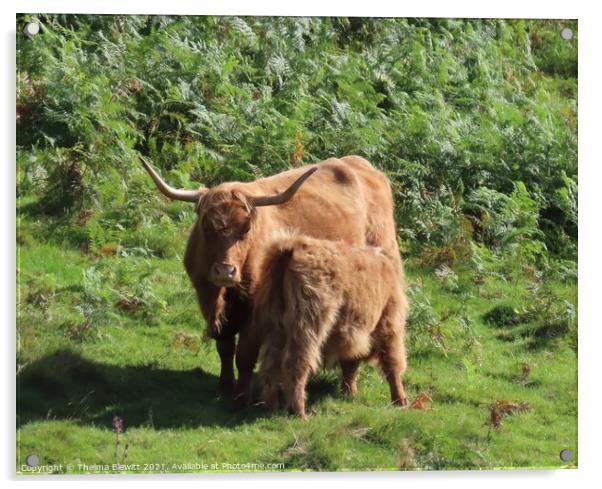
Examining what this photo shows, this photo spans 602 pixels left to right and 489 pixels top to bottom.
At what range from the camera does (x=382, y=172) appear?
419 inches

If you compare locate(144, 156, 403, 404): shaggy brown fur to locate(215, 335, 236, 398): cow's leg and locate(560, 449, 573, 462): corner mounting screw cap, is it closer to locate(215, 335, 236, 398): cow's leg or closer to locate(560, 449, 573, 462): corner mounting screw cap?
locate(215, 335, 236, 398): cow's leg

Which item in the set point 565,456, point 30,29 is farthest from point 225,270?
point 565,456

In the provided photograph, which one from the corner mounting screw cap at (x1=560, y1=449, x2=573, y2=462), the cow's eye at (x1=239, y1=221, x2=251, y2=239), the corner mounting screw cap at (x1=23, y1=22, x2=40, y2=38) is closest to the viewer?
the corner mounting screw cap at (x1=23, y1=22, x2=40, y2=38)

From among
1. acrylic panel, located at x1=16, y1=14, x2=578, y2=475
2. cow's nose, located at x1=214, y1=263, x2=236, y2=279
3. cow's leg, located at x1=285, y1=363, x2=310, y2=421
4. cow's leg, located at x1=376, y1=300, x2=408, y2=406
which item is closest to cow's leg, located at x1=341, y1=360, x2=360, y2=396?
acrylic panel, located at x1=16, y1=14, x2=578, y2=475

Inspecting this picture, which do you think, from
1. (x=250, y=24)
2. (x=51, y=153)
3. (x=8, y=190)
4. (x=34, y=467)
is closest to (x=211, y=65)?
(x=250, y=24)

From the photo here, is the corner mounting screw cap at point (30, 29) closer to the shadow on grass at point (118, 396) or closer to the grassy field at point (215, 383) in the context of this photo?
the grassy field at point (215, 383)

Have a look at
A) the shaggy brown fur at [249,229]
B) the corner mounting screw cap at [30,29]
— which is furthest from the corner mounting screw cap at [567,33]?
the corner mounting screw cap at [30,29]

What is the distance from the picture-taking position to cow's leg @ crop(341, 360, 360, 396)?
948 centimetres

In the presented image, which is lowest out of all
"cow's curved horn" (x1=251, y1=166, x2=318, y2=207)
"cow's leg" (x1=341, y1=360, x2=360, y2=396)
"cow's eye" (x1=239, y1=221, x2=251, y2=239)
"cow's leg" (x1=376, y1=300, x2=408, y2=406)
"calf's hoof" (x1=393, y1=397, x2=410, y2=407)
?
"calf's hoof" (x1=393, y1=397, x2=410, y2=407)

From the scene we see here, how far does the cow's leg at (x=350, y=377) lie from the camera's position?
9477 millimetres

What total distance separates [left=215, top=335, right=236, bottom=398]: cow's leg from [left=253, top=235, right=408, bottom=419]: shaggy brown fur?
0.55m

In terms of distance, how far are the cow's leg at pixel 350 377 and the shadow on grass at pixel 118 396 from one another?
0.51ft

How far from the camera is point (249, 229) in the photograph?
8.92m

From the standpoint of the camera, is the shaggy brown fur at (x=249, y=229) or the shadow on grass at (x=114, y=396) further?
the shaggy brown fur at (x=249, y=229)
